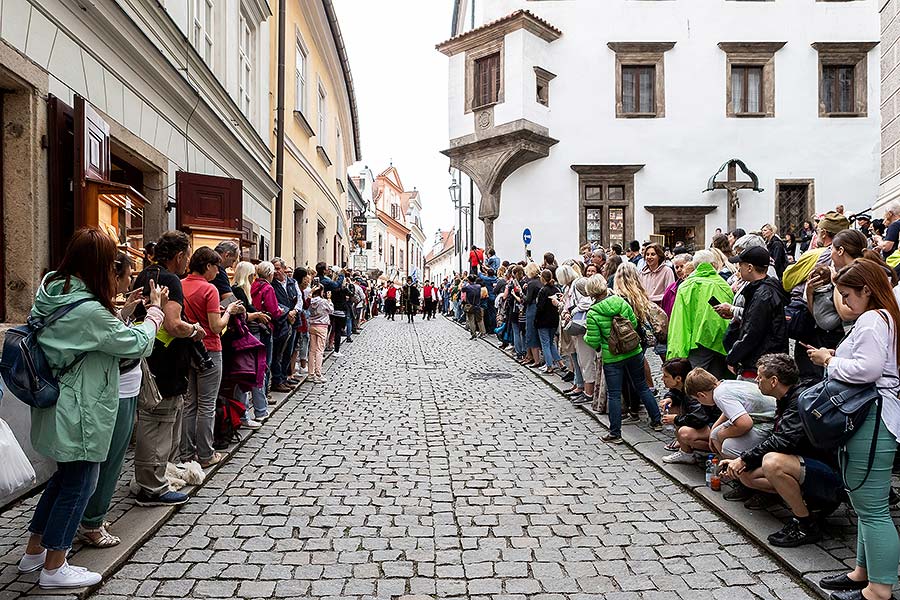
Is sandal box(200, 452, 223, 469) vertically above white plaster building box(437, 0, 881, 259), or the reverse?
white plaster building box(437, 0, 881, 259)

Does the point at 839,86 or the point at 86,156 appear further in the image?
the point at 839,86

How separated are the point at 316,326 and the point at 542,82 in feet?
53.1

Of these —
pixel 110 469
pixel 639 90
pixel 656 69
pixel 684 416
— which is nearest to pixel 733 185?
pixel 639 90

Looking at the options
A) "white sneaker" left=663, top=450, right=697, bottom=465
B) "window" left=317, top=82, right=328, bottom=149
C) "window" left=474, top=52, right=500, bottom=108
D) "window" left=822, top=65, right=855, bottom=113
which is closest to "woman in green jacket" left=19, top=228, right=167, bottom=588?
"white sneaker" left=663, top=450, right=697, bottom=465

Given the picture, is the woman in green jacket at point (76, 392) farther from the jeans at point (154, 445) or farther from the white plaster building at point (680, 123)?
the white plaster building at point (680, 123)

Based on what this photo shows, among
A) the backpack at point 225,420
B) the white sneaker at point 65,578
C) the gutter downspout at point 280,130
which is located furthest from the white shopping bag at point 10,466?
the gutter downspout at point 280,130

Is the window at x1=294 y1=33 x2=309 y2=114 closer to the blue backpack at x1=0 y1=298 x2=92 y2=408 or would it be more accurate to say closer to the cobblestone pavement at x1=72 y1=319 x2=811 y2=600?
the cobblestone pavement at x1=72 y1=319 x2=811 y2=600

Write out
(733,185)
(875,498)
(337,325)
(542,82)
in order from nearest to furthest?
(875,498), (337,325), (733,185), (542,82)

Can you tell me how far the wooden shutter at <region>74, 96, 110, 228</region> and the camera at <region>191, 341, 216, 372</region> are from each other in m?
1.96

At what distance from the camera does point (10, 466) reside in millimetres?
3402

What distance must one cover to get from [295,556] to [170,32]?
26.0 feet

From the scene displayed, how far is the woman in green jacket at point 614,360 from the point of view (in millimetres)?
7363

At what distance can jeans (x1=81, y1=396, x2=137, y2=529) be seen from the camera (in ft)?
14.1

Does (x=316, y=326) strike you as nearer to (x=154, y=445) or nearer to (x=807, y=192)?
(x=154, y=445)
